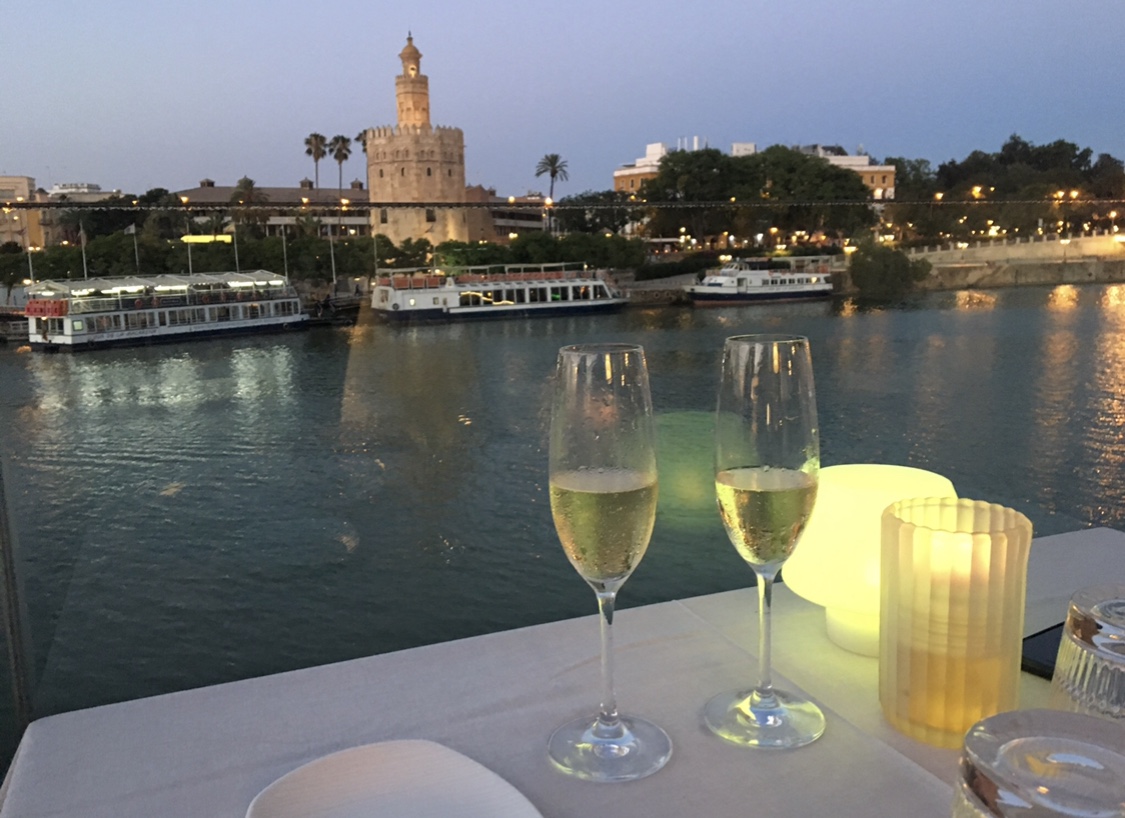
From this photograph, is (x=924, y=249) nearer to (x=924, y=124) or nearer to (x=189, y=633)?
(x=924, y=124)

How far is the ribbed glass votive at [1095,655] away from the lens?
467mm

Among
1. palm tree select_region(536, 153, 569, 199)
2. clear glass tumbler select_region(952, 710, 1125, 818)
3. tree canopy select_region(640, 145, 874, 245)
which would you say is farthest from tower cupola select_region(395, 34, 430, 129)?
clear glass tumbler select_region(952, 710, 1125, 818)

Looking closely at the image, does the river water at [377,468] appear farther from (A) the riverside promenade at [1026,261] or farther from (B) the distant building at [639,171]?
(B) the distant building at [639,171]

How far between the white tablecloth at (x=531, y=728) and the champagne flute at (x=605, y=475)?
0.03 meters

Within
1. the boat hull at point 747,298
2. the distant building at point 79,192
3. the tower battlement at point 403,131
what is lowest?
the boat hull at point 747,298

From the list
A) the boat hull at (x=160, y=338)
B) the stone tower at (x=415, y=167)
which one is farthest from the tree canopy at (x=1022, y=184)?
the boat hull at (x=160, y=338)

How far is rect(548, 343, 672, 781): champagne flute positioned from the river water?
672 millimetres

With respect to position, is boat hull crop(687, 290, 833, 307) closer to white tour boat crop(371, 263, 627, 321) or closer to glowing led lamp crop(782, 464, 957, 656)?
white tour boat crop(371, 263, 627, 321)

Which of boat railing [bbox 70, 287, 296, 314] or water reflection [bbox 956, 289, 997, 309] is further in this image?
water reflection [bbox 956, 289, 997, 309]

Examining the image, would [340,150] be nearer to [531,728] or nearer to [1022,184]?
[531,728]

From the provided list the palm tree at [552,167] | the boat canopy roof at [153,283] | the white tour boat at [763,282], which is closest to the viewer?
the boat canopy roof at [153,283]

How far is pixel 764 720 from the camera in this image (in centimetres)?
60

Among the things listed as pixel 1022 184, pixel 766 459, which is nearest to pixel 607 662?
pixel 766 459

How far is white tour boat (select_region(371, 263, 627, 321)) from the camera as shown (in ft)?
10.7
